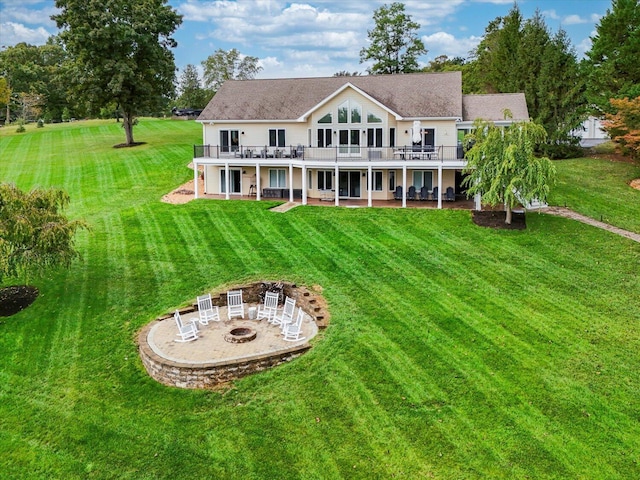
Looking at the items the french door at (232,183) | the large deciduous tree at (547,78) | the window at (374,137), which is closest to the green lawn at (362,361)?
the window at (374,137)

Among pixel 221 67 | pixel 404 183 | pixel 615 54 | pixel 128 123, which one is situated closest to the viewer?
pixel 404 183

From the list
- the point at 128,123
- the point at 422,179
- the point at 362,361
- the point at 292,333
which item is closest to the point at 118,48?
the point at 128,123

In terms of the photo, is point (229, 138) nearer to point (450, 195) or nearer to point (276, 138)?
point (276, 138)

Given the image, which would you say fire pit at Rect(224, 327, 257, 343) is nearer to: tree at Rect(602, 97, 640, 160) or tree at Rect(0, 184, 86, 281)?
tree at Rect(0, 184, 86, 281)

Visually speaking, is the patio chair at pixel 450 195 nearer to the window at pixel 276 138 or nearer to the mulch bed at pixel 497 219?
the mulch bed at pixel 497 219

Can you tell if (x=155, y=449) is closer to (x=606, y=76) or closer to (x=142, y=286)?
(x=142, y=286)

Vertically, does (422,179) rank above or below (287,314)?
above
